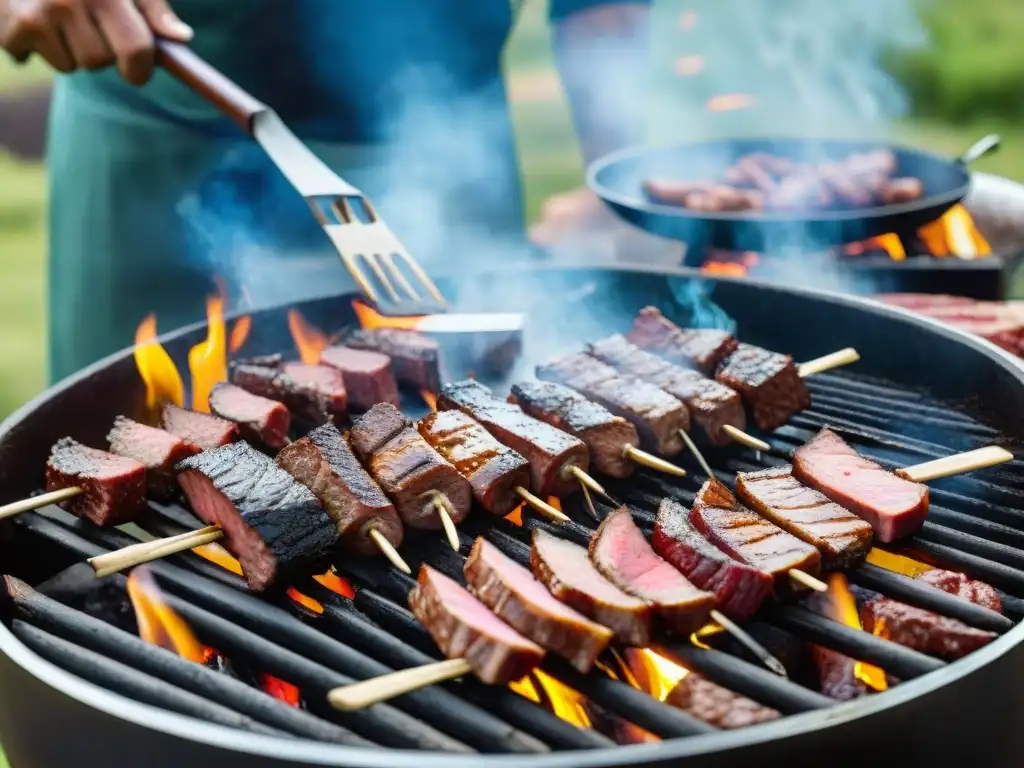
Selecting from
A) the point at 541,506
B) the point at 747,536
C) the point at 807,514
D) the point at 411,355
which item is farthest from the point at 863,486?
the point at 411,355

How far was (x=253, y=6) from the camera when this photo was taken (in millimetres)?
4121

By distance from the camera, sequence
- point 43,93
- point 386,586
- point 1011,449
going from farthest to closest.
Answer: point 43,93 → point 1011,449 → point 386,586

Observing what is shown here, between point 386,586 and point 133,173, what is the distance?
309 centimetres

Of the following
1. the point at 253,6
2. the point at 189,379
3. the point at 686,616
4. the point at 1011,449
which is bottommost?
the point at 1011,449

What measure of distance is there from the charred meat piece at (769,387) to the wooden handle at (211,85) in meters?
1.74

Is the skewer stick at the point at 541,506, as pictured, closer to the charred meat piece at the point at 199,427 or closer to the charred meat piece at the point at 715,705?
the charred meat piece at the point at 715,705

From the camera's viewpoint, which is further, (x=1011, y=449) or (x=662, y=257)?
(x=662, y=257)

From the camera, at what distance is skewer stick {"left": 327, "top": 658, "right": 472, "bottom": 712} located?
5.39 ft

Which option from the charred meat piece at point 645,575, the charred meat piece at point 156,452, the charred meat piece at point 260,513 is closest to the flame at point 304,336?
the charred meat piece at point 156,452

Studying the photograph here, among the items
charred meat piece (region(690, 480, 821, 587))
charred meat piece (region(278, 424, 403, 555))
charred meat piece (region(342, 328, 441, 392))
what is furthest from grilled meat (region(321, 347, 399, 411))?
charred meat piece (region(690, 480, 821, 587))

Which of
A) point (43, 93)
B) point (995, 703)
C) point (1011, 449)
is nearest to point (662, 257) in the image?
point (1011, 449)

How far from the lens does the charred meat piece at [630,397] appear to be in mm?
2691

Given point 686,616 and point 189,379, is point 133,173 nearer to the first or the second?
point 189,379

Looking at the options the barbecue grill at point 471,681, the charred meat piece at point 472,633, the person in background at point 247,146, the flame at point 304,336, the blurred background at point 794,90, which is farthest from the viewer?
the blurred background at point 794,90
